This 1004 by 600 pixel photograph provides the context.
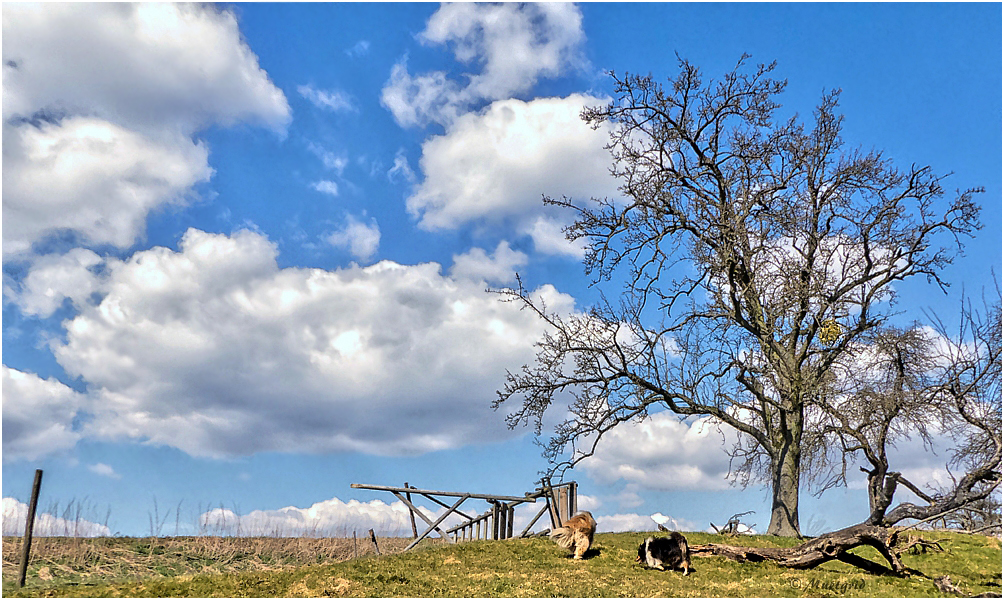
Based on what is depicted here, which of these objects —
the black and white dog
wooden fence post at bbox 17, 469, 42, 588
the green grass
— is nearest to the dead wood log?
the green grass

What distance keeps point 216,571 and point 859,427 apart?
1495 centimetres

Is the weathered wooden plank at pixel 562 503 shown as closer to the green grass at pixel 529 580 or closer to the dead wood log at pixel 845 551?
the green grass at pixel 529 580

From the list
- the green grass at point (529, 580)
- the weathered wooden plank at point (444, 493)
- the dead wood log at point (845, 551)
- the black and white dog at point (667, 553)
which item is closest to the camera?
the green grass at point (529, 580)

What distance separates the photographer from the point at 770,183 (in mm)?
23844

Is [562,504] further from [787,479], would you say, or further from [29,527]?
[29,527]

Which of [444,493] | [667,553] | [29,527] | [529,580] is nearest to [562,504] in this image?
[444,493]

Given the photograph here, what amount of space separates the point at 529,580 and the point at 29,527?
31.6 feet

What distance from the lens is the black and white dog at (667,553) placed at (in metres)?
15.9

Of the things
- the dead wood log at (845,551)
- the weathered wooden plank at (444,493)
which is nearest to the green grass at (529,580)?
the dead wood log at (845,551)

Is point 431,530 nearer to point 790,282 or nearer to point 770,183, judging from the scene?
point 790,282

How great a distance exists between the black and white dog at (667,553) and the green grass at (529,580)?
0.34 metres

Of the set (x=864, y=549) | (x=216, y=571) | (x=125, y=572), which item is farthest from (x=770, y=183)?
(x=125, y=572)

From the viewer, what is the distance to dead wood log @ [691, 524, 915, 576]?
15.4 m

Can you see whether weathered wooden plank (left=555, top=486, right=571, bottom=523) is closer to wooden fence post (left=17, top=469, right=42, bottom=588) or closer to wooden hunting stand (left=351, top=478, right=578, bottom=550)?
wooden hunting stand (left=351, top=478, right=578, bottom=550)
